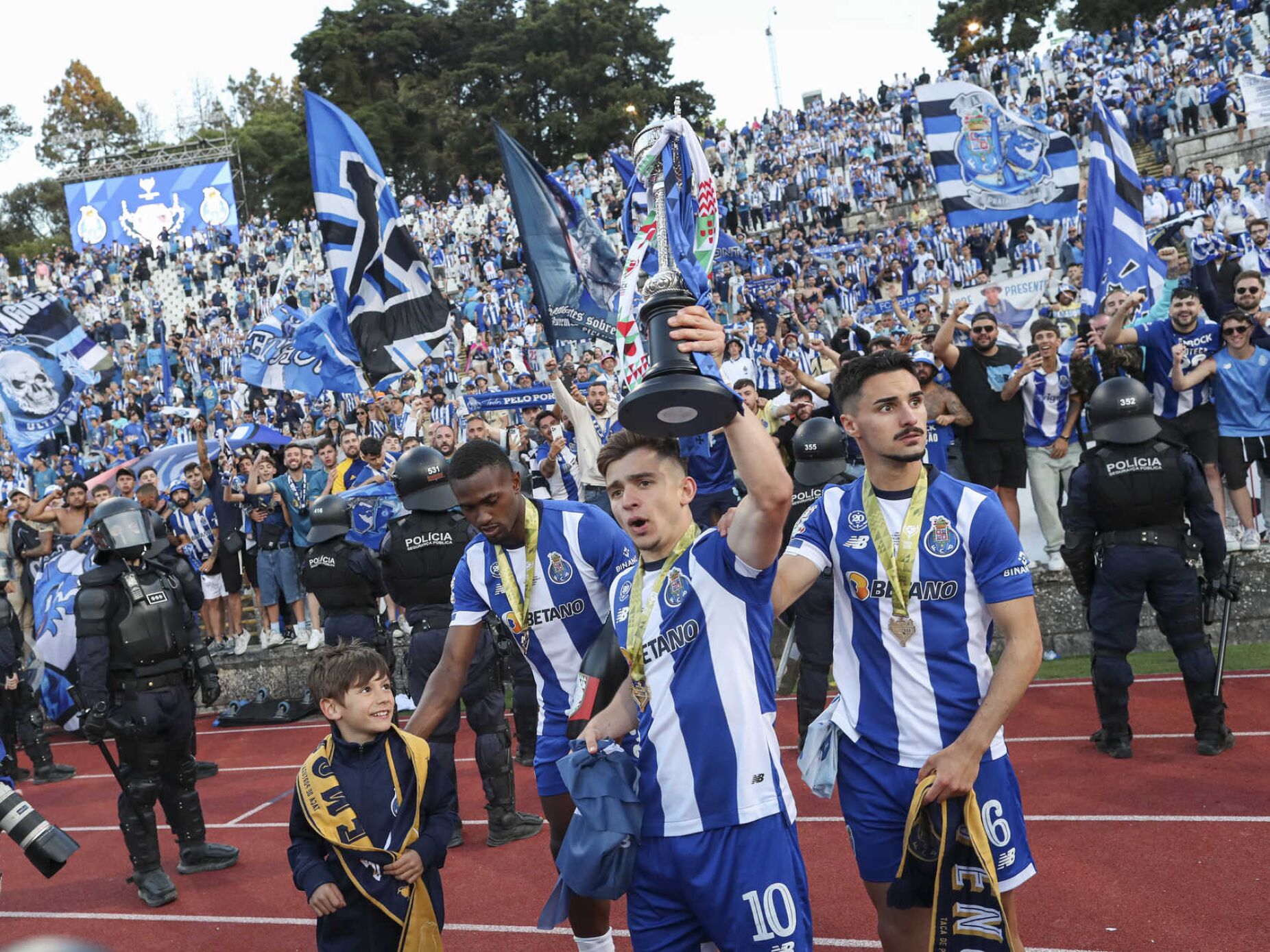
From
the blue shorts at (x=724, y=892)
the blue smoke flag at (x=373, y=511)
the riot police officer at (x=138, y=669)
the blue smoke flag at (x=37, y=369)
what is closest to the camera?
the blue shorts at (x=724, y=892)

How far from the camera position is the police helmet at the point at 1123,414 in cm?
630

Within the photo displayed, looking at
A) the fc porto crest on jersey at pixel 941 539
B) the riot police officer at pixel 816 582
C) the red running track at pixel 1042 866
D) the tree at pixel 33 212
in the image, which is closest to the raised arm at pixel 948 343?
the riot police officer at pixel 816 582

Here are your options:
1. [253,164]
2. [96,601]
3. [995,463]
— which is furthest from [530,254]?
[253,164]

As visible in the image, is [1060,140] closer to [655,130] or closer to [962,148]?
[962,148]

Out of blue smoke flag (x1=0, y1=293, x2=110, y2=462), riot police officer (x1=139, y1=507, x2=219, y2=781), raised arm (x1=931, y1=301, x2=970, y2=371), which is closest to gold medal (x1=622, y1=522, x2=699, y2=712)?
riot police officer (x1=139, y1=507, x2=219, y2=781)

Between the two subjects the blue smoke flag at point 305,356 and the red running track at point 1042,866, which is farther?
the blue smoke flag at point 305,356

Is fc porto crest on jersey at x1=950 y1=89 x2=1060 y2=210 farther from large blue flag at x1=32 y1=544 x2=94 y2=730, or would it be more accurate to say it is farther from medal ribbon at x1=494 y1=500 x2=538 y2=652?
large blue flag at x1=32 y1=544 x2=94 y2=730

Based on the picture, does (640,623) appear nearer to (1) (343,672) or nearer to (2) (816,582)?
(1) (343,672)

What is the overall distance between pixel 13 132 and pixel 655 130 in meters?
81.9

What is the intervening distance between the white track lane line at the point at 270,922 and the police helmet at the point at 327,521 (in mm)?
2920

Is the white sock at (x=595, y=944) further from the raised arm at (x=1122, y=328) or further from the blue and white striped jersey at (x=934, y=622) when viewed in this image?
the raised arm at (x=1122, y=328)

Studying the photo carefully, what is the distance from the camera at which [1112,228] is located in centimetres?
1037

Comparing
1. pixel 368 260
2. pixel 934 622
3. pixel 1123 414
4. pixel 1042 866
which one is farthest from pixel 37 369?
pixel 934 622

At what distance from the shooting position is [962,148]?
12023mm
